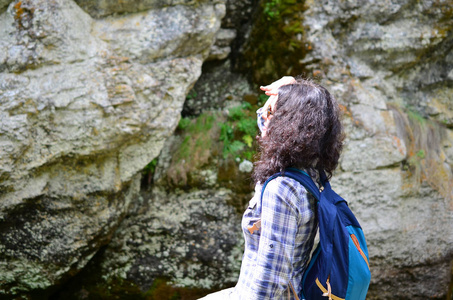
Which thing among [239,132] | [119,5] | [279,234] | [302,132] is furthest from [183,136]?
[279,234]

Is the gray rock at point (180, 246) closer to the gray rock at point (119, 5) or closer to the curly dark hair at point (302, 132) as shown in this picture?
the gray rock at point (119, 5)

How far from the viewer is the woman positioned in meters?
1.82

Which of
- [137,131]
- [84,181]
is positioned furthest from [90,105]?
[84,181]

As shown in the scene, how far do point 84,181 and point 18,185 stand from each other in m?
0.63

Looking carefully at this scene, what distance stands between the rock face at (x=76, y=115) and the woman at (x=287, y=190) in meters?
2.25

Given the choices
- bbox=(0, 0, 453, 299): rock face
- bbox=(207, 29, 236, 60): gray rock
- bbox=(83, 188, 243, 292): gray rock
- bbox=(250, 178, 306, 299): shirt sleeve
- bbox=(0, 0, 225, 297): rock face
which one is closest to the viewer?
bbox=(250, 178, 306, 299): shirt sleeve

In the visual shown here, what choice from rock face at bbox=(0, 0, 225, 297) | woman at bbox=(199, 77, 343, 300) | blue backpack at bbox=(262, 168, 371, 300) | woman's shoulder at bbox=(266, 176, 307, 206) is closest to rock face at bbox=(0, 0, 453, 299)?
rock face at bbox=(0, 0, 225, 297)

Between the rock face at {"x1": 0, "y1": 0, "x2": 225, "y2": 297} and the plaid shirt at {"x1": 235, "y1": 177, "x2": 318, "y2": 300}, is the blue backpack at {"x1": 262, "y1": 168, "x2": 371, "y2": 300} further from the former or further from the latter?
the rock face at {"x1": 0, "y1": 0, "x2": 225, "y2": 297}

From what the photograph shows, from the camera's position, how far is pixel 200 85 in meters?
5.18

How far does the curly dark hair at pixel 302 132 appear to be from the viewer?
6.26 feet

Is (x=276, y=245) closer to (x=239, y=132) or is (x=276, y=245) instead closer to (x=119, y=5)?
(x=239, y=132)

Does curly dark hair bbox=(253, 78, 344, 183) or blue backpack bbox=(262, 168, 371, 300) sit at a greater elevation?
curly dark hair bbox=(253, 78, 344, 183)

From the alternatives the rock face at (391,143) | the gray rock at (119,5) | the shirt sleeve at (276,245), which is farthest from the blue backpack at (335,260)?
the gray rock at (119,5)

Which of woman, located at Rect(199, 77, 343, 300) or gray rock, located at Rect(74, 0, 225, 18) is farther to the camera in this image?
gray rock, located at Rect(74, 0, 225, 18)
